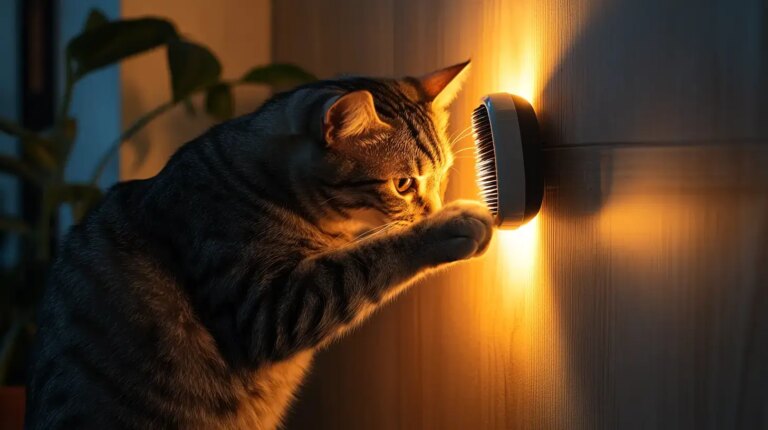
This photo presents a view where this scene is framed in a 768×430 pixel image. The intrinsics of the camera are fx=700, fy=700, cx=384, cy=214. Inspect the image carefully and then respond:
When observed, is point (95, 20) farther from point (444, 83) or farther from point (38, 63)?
point (444, 83)

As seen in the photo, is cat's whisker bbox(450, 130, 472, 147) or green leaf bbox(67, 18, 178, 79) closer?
cat's whisker bbox(450, 130, 472, 147)

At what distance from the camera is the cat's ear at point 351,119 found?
34.8 inches

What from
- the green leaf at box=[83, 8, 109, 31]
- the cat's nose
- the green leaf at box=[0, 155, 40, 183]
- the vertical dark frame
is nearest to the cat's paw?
the cat's nose

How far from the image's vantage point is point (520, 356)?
0.89 meters

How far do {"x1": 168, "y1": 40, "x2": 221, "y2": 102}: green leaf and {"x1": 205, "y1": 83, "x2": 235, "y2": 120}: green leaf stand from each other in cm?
12

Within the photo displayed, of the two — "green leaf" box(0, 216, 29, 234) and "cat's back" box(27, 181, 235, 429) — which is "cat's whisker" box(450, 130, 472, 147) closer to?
"cat's back" box(27, 181, 235, 429)

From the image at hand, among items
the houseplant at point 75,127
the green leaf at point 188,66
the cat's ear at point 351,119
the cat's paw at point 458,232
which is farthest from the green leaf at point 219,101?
the cat's paw at point 458,232

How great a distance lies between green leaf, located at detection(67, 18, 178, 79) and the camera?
1.27m

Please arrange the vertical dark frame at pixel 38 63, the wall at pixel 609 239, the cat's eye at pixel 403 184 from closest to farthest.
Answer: the wall at pixel 609 239, the cat's eye at pixel 403 184, the vertical dark frame at pixel 38 63

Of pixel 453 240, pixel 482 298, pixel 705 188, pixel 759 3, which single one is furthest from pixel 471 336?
pixel 759 3

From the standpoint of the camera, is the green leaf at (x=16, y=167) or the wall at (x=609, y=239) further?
the green leaf at (x=16, y=167)

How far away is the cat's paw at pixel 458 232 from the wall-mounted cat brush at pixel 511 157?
0.03 m

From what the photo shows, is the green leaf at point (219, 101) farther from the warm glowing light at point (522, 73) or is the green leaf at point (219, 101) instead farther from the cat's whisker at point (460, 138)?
the warm glowing light at point (522, 73)

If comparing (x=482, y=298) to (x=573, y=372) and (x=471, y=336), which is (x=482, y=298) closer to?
(x=471, y=336)
